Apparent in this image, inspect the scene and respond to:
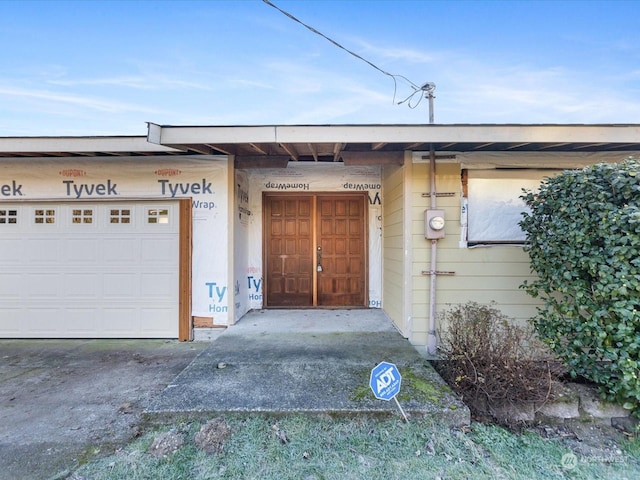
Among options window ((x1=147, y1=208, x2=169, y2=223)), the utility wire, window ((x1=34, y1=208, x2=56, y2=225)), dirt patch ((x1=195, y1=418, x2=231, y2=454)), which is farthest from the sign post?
window ((x1=34, y1=208, x2=56, y2=225))

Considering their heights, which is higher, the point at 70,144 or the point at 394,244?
the point at 70,144

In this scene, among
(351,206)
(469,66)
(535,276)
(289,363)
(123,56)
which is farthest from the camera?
(469,66)

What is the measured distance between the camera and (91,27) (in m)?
5.42

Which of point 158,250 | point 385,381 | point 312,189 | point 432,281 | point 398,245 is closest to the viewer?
point 385,381

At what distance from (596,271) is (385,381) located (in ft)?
6.10

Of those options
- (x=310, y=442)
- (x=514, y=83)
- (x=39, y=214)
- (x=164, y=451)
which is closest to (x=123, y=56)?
(x=39, y=214)

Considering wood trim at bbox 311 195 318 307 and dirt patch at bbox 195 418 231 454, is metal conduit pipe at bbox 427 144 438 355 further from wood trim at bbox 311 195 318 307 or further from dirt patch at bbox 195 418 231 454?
dirt patch at bbox 195 418 231 454

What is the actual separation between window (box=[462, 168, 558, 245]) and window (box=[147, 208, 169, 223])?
3.89 meters

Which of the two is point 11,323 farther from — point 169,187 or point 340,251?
point 340,251

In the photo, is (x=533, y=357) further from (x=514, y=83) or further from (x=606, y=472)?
(x=514, y=83)

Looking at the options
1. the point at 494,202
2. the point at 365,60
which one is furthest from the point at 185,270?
the point at 365,60

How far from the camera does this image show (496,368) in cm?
253

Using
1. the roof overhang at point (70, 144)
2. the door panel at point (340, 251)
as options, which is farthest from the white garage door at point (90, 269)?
the door panel at point (340, 251)

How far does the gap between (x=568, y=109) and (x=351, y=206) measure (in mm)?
5767
